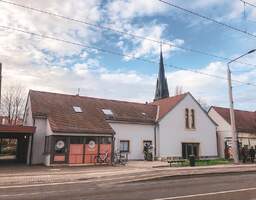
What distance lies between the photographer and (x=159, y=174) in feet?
57.2

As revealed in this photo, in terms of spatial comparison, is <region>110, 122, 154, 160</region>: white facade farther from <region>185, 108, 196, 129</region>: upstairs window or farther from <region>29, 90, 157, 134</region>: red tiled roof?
<region>185, 108, 196, 129</region>: upstairs window

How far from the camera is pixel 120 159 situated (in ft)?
88.0

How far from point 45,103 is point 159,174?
14025 mm

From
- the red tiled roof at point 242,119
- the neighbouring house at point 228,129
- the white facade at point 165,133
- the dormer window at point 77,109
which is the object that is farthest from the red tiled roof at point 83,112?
the red tiled roof at point 242,119

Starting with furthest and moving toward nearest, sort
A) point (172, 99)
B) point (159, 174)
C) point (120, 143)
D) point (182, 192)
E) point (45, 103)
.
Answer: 1. point (172, 99)
2. point (120, 143)
3. point (45, 103)
4. point (159, 174)
5. point (182, 192)

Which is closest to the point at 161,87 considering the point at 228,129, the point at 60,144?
the point at 228,129

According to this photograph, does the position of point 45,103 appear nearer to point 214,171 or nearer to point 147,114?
point 147,114

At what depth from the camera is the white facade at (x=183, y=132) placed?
32.1m

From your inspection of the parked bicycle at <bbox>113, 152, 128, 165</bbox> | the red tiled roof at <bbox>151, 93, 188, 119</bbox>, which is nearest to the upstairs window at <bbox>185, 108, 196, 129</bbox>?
the red tiled roof at <bbox>151, 93, 188, 119</bbox>

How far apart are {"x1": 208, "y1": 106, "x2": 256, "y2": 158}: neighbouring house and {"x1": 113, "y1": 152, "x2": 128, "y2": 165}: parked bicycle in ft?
43.2

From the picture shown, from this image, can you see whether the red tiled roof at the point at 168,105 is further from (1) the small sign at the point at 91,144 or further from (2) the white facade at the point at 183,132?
(1) the small sign at the point at 91,144

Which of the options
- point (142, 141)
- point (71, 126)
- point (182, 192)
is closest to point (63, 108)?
point (71, 126)

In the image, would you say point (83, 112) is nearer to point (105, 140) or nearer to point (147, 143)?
point (105, 140)

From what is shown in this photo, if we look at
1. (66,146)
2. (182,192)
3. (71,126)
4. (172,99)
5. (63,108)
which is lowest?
(182,192)
